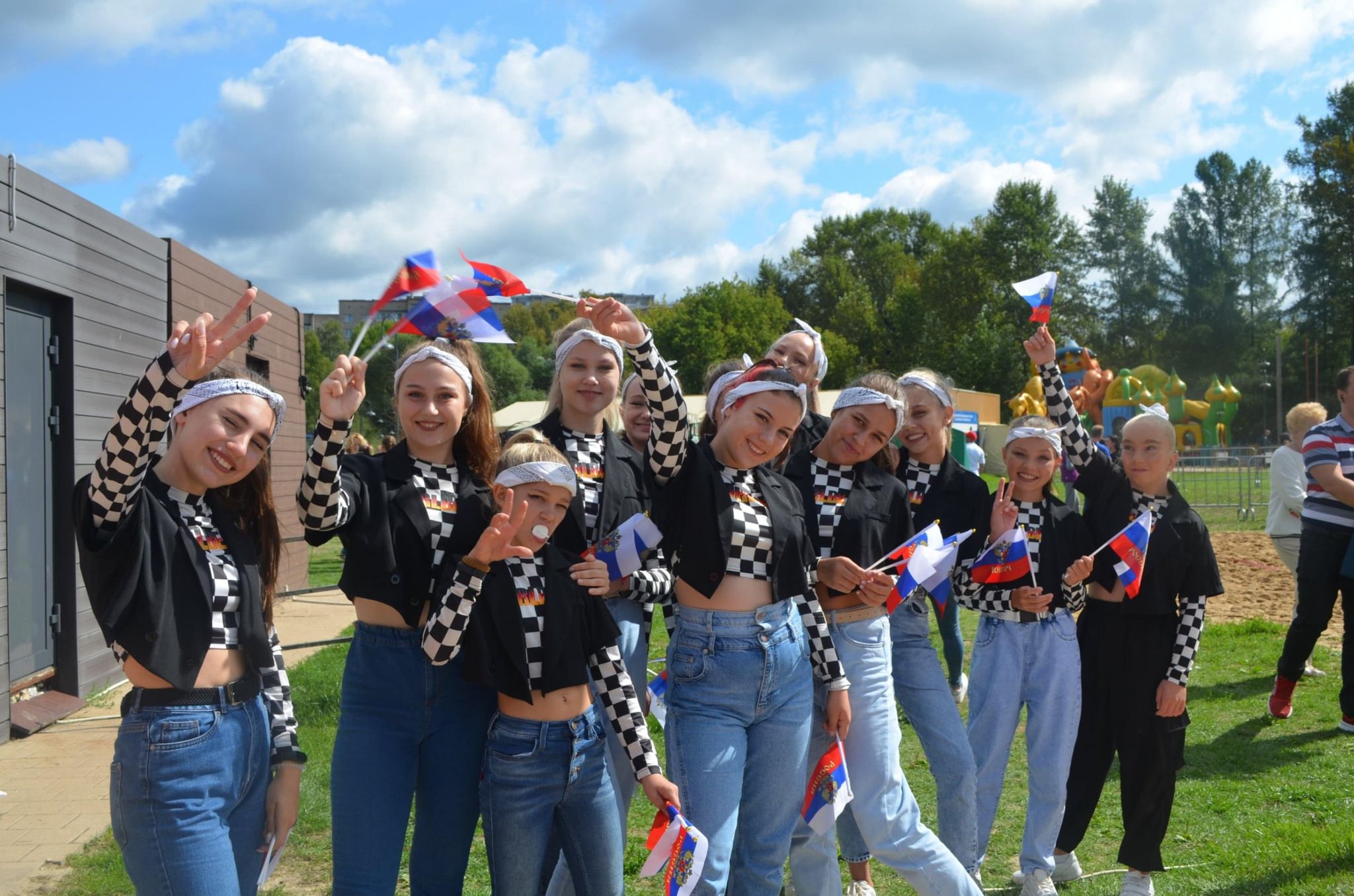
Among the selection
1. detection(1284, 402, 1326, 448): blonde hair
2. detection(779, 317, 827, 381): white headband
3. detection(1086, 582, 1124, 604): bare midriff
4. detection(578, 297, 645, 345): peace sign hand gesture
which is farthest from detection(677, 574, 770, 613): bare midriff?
detection(1284, 402, 1326, 448): blonde hair

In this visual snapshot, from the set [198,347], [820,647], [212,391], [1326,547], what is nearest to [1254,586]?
[1326,547]

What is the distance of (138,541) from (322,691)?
217 inches

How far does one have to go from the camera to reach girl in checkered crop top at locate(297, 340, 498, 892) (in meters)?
2.87

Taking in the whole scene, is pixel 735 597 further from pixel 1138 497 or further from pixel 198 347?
pixel 1138 497

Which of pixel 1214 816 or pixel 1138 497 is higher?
pixel 1138 497

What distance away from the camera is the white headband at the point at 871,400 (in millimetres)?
3898

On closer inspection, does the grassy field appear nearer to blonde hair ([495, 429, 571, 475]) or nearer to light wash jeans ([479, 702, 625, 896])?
light wash jeans ([479, 702, 625, 896])

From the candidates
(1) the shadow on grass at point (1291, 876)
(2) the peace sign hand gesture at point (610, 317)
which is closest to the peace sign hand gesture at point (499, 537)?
(2) the peace sign hand gesture at point (610, 317)

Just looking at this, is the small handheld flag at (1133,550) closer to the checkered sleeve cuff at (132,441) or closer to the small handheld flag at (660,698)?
the small handheld flag at (660,698)

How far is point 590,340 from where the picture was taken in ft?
12.6

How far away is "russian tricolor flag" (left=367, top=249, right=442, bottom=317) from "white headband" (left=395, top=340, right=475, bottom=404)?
207 millimetres

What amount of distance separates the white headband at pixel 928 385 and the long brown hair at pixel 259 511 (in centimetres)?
258

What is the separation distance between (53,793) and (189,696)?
13.8 ft

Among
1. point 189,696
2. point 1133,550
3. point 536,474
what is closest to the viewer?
point 189,696
